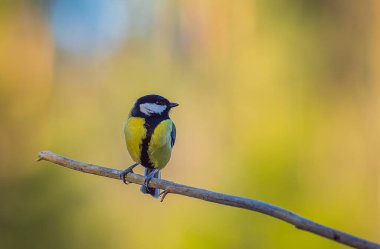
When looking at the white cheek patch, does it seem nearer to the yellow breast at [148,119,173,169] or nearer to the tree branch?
the yellow breast at [148,119,173,169]

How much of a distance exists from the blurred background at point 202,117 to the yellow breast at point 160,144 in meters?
3.49

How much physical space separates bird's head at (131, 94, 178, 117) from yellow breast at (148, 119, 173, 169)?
2.9 inches

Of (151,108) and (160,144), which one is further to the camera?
(151,108)

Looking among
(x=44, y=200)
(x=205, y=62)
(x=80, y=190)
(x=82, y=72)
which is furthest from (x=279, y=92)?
(x=82, y=72)

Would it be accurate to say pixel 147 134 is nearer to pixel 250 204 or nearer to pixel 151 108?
pixel 151 108

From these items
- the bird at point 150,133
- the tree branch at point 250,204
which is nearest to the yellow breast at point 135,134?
the bird at point 150,133

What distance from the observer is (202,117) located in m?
8.59

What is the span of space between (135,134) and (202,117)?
6.09 m

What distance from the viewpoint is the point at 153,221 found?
721 centimetres

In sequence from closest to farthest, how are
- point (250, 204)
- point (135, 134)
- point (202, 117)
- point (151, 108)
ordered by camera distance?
1. point (250, 204)
2. point (135, 134)
3. point (151, 108)
4. point (202, 117)

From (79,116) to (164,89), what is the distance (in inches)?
59.5

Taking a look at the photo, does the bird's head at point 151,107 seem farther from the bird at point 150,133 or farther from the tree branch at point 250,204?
the tree branch at point 250,204

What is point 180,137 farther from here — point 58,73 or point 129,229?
point 58,73

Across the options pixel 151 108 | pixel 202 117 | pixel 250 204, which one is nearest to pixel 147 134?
pixel 151 108
